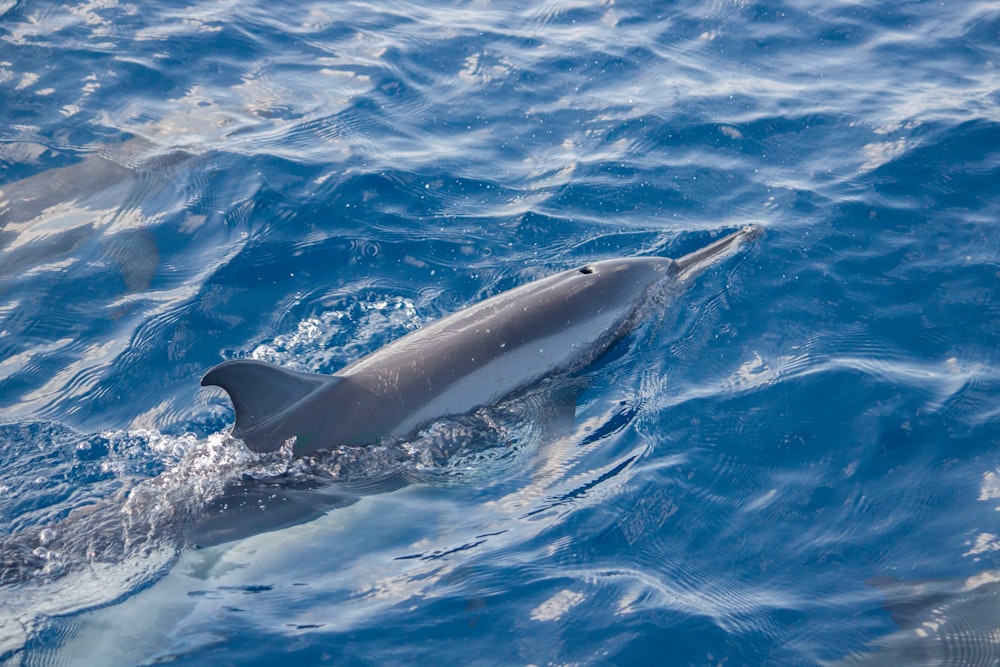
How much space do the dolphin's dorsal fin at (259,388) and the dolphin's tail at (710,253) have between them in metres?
4.12

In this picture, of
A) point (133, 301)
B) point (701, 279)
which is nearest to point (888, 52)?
point (701, 279)

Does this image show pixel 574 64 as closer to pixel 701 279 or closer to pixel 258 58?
pixel 258 58

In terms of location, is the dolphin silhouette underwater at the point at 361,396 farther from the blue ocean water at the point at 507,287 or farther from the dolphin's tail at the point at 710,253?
the dolphin's tail at the point at 710,253

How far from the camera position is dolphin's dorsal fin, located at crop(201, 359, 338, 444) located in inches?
247

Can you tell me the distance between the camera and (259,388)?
21.1ft

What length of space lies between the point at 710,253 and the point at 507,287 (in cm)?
213

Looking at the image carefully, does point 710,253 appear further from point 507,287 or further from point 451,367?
point 451,367

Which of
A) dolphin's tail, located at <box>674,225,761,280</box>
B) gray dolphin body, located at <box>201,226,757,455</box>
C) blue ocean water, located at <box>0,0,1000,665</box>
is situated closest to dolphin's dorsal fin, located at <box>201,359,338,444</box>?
gray dolphin body, located at <box>201,226,757,455</box>

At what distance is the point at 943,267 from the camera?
30.7ft

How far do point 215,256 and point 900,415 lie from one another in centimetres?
688

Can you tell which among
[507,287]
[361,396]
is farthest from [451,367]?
[507,287]

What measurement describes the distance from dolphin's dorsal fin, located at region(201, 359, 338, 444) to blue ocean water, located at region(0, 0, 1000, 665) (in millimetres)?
323

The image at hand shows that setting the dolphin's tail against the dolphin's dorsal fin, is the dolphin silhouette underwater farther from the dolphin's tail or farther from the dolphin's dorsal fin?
the dolphin's tail

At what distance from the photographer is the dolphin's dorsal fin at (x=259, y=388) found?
629 centimetres
